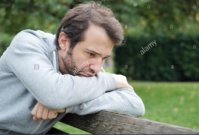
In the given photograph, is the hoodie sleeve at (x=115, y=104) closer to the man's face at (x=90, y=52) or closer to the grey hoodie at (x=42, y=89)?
the grey hoodie at (x=42, y=89)

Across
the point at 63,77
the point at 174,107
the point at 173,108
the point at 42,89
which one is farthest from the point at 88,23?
the point at 174,107

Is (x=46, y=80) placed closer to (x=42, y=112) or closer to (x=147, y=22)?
(x=42, y=112)

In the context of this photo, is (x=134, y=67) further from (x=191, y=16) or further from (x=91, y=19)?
(x=91, y=19)

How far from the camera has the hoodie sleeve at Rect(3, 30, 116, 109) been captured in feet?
8.56

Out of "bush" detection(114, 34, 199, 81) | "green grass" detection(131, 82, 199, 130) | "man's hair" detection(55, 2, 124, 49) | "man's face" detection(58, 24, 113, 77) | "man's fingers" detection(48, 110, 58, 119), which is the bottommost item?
"bush" detection(114, 34, 199, 81)

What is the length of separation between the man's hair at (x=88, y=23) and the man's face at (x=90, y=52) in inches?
1.0

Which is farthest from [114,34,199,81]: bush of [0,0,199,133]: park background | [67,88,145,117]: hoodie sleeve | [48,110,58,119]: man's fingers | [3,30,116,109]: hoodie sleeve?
[48,110,58,119]: man's fingers

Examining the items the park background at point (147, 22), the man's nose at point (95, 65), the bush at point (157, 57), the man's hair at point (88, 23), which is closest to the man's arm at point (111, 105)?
the man's nose at point (95, 65)

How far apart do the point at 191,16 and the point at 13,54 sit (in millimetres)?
9464

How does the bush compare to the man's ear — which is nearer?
the man's ear

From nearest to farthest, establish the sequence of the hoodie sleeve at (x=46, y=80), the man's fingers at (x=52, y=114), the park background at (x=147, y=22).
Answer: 1. the hoodie sleeve at (x=46, y=80)
2. the man's fingers at (x=52, y=114)
3. the park background at (x=147, y=22)

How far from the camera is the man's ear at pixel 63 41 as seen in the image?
288 cm

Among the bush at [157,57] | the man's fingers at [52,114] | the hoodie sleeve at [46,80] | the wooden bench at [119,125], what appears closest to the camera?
the wooden bench at [119,125]

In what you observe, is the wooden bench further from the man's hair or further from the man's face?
the man's hair
